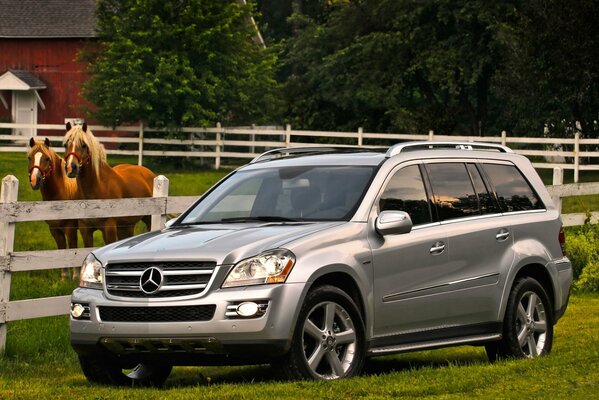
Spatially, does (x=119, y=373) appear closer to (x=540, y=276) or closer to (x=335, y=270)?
(x=335, y=270)

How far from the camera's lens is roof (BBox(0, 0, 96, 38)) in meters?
65.4

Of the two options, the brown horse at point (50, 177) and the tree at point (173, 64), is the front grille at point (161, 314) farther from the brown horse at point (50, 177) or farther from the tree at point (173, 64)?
the tree at point (173, 64)

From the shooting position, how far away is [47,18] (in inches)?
2613

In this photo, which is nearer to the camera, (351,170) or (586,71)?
(351,170)

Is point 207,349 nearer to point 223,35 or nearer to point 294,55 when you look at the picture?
point 223,35

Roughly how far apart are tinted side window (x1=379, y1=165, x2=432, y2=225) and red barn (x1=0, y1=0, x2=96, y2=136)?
177 feet

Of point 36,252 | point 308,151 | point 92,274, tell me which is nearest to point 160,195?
point 36,252

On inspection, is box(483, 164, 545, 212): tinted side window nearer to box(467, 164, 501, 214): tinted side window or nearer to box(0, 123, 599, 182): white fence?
box(467, 164, 501, 214): tinted side window

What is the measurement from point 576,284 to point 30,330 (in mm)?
7541

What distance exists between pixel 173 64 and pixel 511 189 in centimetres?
3986

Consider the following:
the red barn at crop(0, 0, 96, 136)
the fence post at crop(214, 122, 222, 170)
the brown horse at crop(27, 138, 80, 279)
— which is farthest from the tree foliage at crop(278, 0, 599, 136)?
the brown horse at crop(27, 138, 80, 279)

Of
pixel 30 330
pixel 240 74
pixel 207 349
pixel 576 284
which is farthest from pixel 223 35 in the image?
pixel 207 349

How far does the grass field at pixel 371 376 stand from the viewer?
32.4 feet

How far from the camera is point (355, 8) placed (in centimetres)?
6147
